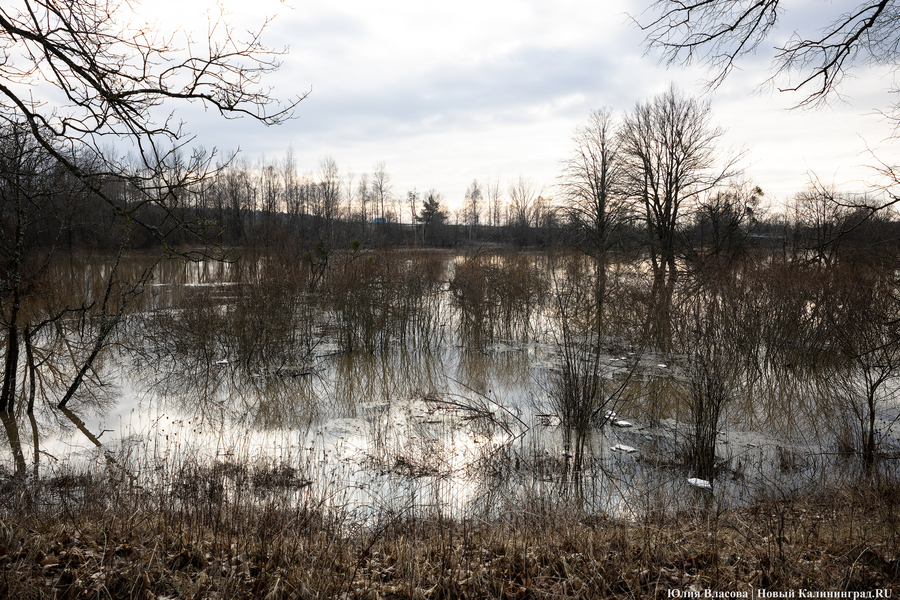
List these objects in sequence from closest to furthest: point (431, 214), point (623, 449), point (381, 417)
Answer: point (623, 449), point (381, 417), point (431, 214)

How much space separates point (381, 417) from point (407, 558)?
16.6ft

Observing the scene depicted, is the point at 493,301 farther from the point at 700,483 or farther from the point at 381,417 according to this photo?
the point at 700,483

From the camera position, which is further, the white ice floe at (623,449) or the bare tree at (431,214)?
the bare tree at (431,214)

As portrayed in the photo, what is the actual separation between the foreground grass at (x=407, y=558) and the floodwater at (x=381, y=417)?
790 mm

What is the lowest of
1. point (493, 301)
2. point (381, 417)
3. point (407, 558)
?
point (381, 417)

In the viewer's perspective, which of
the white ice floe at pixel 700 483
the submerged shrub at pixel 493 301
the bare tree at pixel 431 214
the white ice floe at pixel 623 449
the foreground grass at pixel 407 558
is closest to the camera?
the foreground grass at pixel 407 558

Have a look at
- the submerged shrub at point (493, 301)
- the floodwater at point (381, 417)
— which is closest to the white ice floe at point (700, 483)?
the floodwater at point (381, 417)

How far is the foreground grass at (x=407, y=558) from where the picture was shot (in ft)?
10.8

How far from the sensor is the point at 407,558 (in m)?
3.87

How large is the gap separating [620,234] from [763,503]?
20.9 m

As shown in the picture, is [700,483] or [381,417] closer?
[700,483]

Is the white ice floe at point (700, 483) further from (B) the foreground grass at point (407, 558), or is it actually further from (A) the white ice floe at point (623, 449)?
(B) the foreground grass at point (407, 558)

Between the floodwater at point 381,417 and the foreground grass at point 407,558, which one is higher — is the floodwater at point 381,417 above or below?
below

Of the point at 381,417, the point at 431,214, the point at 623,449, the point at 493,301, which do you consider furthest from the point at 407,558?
the point at 431,214
